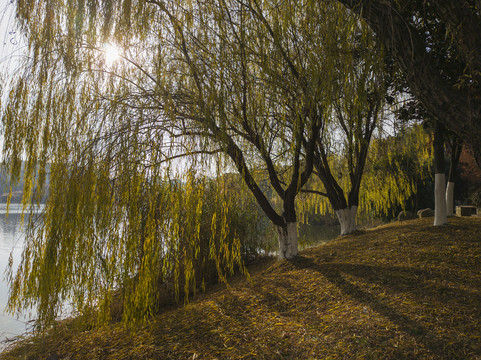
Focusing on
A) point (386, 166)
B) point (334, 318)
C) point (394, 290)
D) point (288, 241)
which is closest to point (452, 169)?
point (386, 166)

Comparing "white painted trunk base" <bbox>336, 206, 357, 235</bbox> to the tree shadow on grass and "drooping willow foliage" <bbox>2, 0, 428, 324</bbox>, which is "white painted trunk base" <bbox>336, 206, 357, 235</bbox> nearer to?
the tree shadow on grass

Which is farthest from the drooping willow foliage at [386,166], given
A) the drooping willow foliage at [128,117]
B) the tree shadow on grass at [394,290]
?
the drooping willow foliage at [128,117]

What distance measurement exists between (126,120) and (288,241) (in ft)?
9.15

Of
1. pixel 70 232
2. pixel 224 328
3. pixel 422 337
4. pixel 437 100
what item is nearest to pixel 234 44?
pixel 437 100

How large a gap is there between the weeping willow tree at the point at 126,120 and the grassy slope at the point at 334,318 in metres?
0.44

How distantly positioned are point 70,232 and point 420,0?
393 centimetres

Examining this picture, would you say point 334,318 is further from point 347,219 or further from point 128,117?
point 347,219

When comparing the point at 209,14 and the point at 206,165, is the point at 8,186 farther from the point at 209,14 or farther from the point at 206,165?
the point at 209,14

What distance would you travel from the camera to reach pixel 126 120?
3.19m

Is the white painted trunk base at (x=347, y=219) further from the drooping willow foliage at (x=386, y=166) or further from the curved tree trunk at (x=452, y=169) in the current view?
the curved tree trunk at (x=452, y=169)

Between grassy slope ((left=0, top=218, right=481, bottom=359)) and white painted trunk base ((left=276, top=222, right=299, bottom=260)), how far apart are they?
296 mm

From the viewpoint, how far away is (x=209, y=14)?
143 inches

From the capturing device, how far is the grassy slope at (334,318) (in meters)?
2.41

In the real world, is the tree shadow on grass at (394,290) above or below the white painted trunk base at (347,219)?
below
